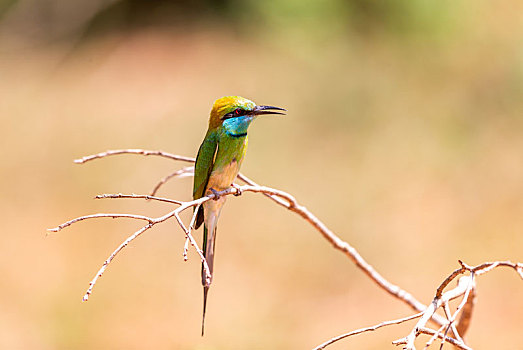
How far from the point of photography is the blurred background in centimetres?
385

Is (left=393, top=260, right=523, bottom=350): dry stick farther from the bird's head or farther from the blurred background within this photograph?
the blurred background

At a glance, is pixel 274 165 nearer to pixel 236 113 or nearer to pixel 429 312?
pixel 236 113

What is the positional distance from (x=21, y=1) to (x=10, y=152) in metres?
2.71

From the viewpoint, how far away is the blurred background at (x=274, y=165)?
12.6 ft

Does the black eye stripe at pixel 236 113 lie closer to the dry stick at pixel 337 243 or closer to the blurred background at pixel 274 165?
the dry stick at pixel 337 243

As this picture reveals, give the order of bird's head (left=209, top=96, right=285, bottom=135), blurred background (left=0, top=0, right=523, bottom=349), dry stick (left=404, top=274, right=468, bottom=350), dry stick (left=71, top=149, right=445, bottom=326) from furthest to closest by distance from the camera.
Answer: blurred background (left=0, top=0, right=523, bottom=349) < bird's head (left=209, top=96, right=285, bottom=135) < dry stick (left=71, top=149, right=445, bottom=326) < dry stick (left=404, top=274, right=468, bottom=350)

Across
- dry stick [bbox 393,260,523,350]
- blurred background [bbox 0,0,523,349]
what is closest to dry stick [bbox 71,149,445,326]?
dry stick [bbox 393,260,523,350]

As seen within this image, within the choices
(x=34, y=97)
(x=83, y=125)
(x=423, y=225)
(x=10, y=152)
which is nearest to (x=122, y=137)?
(x=83, y=125)

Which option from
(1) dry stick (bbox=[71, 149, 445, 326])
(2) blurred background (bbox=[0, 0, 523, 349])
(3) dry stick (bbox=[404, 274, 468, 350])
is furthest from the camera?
(2) blurred background (bbox=[0, 0, 523, 349])

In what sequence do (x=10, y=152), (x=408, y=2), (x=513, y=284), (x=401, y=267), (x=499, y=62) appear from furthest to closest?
(x=408, y=2), (x=10, y=152), (x=499, y=62), (x=401, y=267), (x=513, y=284)

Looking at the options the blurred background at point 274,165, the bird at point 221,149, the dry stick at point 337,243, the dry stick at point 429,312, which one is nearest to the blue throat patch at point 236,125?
the bird at point 221,149

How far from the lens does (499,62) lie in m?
5.61

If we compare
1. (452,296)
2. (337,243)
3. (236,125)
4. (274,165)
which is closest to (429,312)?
(452,296)

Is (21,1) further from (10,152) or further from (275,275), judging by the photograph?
(275,275)
